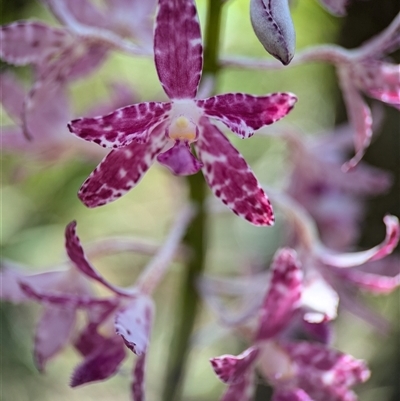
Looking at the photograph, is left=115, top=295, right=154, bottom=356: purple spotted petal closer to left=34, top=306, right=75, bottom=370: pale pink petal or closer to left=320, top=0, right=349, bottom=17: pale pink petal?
left=34, top=306, right=75, bottom=370: pale pink petal

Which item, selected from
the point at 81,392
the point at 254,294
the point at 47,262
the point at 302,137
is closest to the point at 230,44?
the point at 47,262

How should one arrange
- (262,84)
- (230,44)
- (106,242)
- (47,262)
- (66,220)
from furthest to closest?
(262,84)
(230,44)
(66,220)
(47,262)
(106,242)

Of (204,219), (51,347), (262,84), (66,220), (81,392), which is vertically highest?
(204,219)

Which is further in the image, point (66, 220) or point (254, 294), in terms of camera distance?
point (66, 220)

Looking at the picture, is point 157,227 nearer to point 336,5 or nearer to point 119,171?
point 336,5

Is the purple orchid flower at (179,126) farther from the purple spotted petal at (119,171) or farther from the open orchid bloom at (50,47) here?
the open orchid bloom at (50,47)

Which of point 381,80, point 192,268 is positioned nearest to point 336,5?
point 381,80

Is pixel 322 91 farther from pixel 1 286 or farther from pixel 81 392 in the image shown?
pixel 1 286
